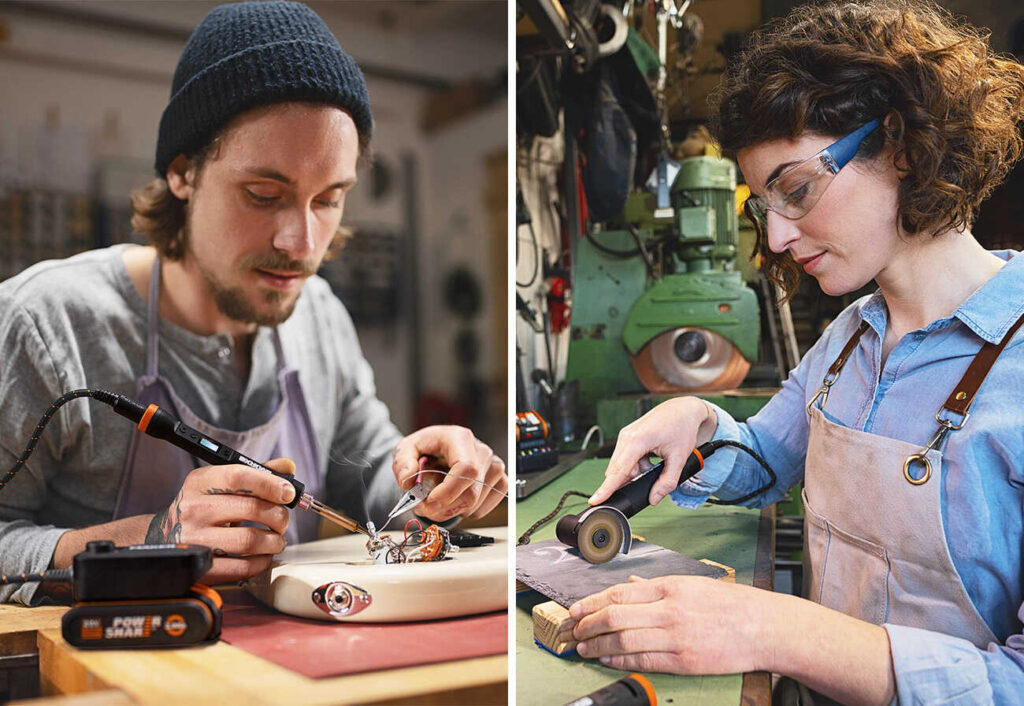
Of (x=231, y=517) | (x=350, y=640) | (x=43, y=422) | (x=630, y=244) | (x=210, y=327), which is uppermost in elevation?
(x=630, y=244)

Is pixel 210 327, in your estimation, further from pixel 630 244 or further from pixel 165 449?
pixel 630 244

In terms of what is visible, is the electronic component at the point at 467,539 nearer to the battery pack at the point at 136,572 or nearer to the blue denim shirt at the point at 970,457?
the battery pack at the point at 136,572

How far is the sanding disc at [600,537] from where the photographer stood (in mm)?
851

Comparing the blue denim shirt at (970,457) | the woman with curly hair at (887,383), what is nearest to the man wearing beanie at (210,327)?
the woman with curly hair at (887,383)

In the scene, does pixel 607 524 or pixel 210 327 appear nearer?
pixel 607 524

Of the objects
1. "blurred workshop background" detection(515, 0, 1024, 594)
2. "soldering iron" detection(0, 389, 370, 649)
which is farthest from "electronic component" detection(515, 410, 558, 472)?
"soldering iron" detection(0, 389, 370, 649)

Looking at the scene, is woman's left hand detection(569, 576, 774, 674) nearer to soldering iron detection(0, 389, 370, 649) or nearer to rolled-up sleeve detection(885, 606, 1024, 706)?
rolled-up sleeve detection(885, 606, 1024, 706)

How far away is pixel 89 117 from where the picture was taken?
919mm

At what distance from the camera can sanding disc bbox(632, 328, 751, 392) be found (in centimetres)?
108

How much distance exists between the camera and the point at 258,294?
1.01 metres

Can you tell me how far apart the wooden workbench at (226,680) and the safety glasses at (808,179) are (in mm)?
572

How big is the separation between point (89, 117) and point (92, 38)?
10 centimetres

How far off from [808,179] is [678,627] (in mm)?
478

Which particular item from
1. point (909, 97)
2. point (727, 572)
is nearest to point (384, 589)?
point (727, 572)
